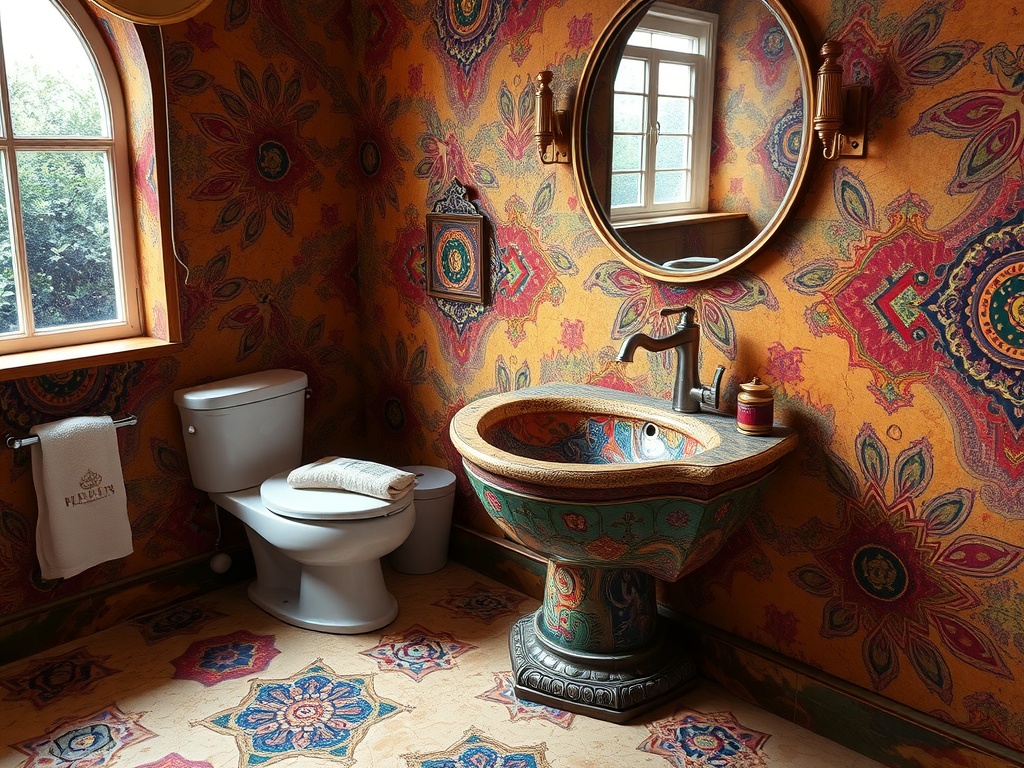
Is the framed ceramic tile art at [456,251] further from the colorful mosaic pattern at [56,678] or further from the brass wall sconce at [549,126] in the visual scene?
the colorful mosaic pattern at [56,678]

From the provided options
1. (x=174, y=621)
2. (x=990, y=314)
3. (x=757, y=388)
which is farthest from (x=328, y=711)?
(x=990, y=314)

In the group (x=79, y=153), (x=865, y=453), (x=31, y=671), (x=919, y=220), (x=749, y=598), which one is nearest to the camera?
(x=919, y=220)

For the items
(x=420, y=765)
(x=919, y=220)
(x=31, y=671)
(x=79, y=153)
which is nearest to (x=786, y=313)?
(x=919, y=220)

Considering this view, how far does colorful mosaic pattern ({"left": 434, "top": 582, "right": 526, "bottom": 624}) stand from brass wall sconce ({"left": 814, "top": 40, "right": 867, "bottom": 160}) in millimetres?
1613

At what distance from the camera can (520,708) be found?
2.28 metres

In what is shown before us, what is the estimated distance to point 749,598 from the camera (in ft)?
7.57

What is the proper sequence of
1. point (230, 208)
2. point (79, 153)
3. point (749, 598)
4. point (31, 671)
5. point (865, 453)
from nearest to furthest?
point (865, 453)
point (749, 598)
point (31, 671)
point (79, 153)
point (230, 208)

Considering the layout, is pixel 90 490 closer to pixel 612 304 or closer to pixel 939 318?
pixel 612 304

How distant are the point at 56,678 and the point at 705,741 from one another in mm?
1703

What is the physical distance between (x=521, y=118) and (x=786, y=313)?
3.19 feet

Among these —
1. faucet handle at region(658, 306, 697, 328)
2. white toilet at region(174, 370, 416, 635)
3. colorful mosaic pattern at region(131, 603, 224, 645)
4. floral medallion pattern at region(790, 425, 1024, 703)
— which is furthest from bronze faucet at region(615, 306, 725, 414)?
colorful mosaic pattern at region(131, 603, 224, 645)

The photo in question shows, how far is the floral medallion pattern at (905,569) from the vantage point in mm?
1904

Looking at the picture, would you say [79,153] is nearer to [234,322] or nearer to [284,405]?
[234,322]

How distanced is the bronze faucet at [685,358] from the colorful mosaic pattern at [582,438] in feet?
0.30
